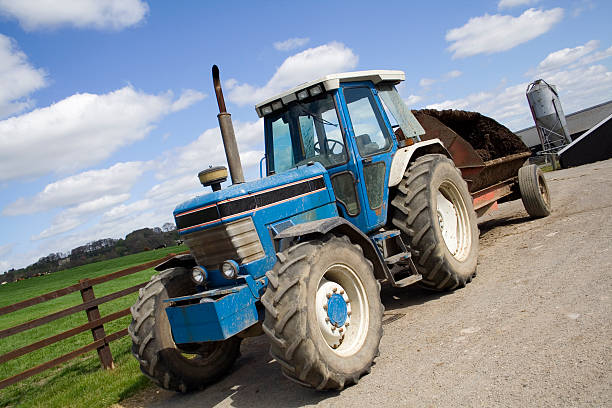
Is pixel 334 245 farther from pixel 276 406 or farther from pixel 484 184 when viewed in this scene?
pixel 484 184

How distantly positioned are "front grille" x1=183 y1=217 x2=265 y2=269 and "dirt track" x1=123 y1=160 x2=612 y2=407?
1.24m

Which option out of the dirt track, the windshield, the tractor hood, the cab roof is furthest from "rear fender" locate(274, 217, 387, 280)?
the cab roof

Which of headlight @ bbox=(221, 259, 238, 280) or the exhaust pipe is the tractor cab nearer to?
the exhaust pipe

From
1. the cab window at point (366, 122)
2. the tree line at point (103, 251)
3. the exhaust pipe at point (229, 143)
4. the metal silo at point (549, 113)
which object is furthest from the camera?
the tree line at point (103, 251)

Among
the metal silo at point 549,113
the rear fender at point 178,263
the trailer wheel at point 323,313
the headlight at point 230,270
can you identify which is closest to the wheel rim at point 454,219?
the trailer wheel at point 323,313

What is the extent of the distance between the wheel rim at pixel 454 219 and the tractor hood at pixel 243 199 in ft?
6.80

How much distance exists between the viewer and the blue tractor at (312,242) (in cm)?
385

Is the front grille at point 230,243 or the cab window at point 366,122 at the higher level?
the cab window at point 366,122

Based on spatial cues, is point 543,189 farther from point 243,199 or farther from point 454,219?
point 243,199

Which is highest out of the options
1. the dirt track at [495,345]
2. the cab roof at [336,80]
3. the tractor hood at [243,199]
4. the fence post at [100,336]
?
the cab roof at [336,80]

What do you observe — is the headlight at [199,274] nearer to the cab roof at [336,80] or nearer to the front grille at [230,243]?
the front grille at [230,243]

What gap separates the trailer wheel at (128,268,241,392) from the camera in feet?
15.3

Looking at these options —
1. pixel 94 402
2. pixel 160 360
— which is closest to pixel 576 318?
pixel 160 360

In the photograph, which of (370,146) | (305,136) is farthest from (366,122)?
(305,136)
